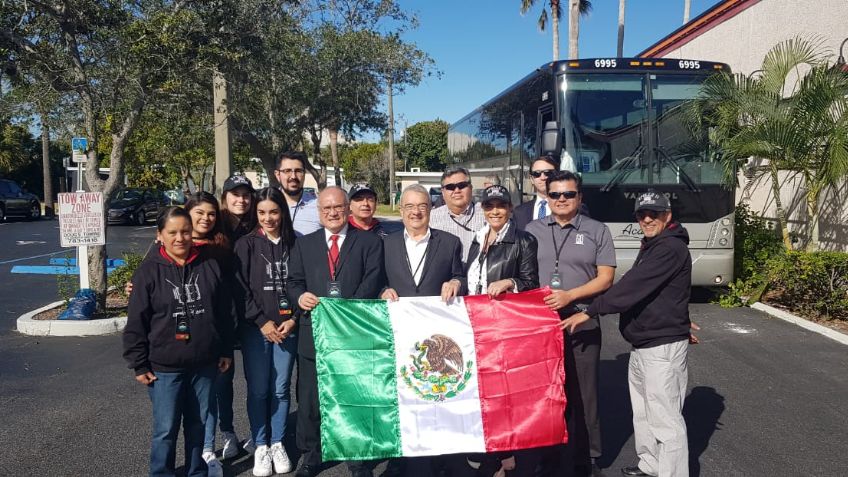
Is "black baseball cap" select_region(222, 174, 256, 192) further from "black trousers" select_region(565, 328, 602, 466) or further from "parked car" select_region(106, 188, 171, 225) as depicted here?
"parked car" select_region(106, 188, 171, 225)

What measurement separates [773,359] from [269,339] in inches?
232

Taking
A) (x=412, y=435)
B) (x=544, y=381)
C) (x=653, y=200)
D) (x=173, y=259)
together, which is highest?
(x=653, y=200)

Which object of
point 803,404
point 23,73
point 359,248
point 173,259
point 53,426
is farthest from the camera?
point 23,73

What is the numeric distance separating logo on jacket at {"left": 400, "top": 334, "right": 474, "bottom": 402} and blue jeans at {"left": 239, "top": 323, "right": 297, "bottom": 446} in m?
0.92

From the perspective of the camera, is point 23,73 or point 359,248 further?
point 23,73

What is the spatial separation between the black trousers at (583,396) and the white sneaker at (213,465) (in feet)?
7.80

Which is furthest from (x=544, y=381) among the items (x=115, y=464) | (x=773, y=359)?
(x=773, y=359)

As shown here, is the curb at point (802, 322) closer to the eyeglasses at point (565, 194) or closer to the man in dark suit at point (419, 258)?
the eyeglasses at point (565, 194)

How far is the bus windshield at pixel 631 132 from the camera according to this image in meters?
9.98

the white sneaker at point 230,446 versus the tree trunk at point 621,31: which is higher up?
the tree trunk at point 621,31

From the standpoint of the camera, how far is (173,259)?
4.12 metres

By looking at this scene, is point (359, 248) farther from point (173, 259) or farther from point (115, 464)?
point (115, 464)

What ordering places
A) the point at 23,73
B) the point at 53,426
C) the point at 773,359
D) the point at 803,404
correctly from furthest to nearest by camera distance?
the point at 23,73 → the point at 773,359 → the point at 803,404 → the point at 53,426

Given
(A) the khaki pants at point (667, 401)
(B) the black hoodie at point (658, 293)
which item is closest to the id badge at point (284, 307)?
(B) the black hoodie at point (658, 293)
